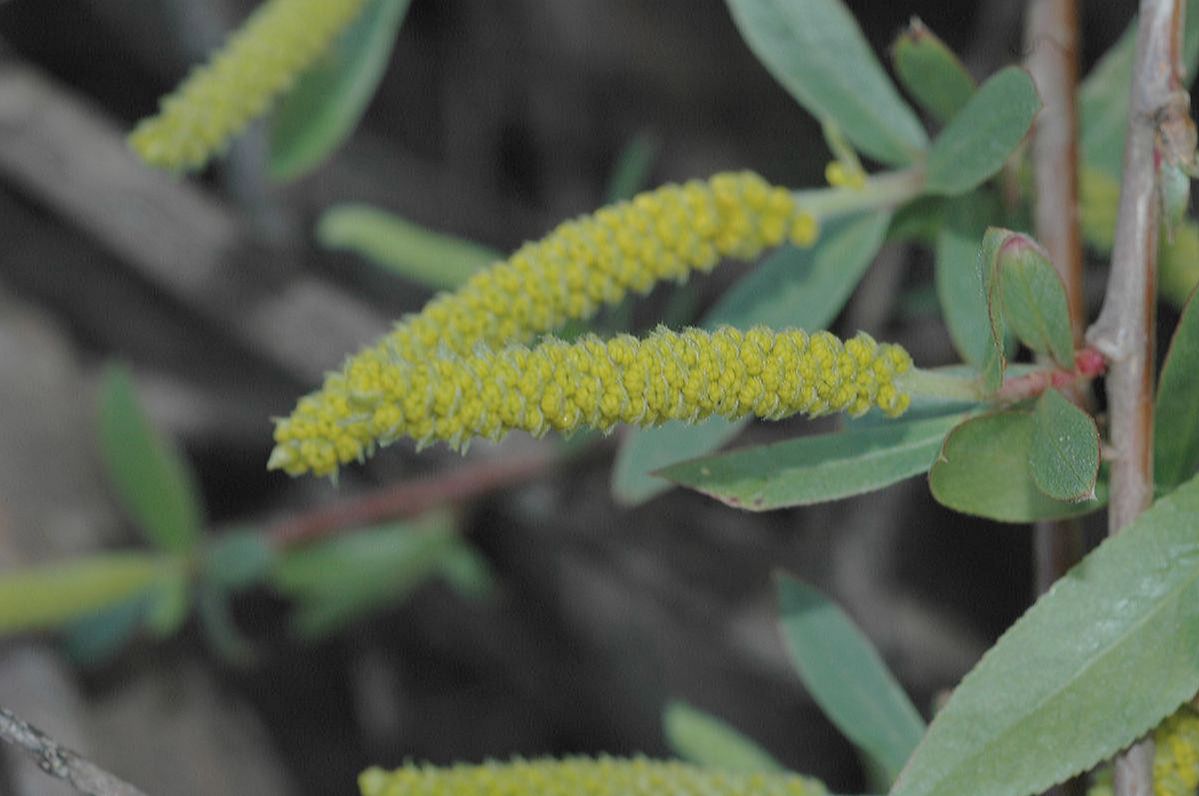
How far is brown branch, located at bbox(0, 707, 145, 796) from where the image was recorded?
85 centimetres

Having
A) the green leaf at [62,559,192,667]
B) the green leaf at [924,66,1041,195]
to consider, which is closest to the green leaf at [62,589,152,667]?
the green leaf at [62,559,192,667]

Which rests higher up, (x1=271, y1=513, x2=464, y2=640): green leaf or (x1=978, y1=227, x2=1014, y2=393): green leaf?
(x1=271, y1=513, x2=464, y2=640): green leaf

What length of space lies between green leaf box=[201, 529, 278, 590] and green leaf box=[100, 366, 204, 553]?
0.16 ft

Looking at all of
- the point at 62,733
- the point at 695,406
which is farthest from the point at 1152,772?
the point at 62,733

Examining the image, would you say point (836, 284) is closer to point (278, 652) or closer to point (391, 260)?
point (391, 260)

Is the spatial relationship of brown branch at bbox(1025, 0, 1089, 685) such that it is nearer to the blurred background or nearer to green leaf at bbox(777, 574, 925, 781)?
green leaf at bbox(777, 574, 925, 781)

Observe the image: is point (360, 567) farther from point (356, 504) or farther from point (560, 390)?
point (560, 390)

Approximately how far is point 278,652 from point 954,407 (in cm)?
153

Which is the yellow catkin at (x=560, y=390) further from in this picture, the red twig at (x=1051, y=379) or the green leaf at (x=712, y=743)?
the green leaf at (x=712, y=743)

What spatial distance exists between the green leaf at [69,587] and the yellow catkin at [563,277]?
94 cm

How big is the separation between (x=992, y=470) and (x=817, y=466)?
0.40 ft

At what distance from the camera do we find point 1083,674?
87 cm

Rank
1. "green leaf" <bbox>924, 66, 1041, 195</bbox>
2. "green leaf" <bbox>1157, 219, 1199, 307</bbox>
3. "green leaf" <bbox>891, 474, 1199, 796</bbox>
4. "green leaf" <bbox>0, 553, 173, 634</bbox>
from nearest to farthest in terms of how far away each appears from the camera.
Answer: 1. "green leaf" <bbox>891, 474, 1199, 796</bbox>
2. "green leaf" <bbox>924, 66, 1041, 195</bbox>
3. "green leaf" <bbox>1157, 219, 1199, 307</bbox>
4. "green leaf" <bbox>0, 553, 173, 634</bbox>

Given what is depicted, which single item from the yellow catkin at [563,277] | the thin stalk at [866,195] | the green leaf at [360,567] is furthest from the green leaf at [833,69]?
the green leaf at [360,567]
